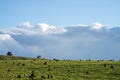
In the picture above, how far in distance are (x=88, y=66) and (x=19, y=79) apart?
46.6 feet

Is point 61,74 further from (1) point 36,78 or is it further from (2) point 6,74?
(2) point 6,74

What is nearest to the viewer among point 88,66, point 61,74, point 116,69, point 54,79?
point 54,79

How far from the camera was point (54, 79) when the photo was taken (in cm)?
4103

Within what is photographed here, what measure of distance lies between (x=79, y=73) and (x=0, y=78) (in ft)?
34.3

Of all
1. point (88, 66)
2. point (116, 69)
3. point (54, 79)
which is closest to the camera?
point (54, 79)

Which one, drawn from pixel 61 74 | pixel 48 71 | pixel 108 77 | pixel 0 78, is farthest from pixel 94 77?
pixel 0 78

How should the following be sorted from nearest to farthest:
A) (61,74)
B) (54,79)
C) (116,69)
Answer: (54,79), (61,74), (116,69)

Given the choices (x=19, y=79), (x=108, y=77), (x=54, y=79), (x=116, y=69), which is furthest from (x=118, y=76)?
(x=19, y=79)

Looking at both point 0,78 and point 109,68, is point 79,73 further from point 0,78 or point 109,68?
point 0,78

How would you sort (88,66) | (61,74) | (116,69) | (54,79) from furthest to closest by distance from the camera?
(88,66) → (116,69) → (61,74) → (54,79)

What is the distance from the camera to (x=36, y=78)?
1631 inches

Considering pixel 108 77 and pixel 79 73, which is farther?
pixel 79 73

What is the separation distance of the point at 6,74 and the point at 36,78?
6339 mm

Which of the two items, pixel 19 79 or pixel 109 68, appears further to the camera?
pixel 109 68
